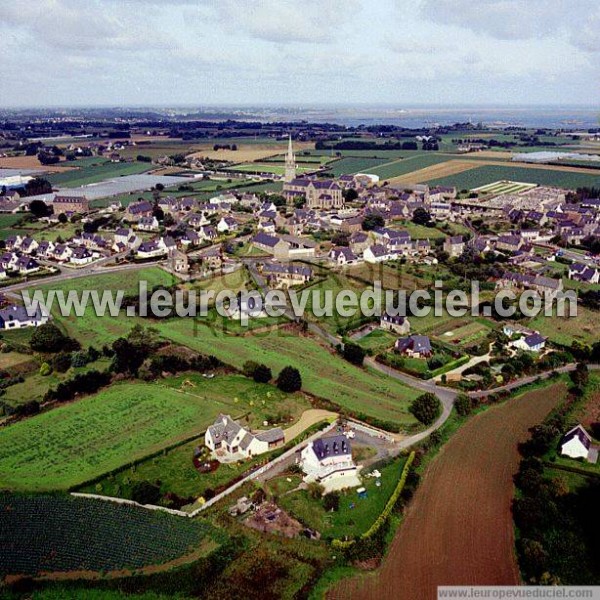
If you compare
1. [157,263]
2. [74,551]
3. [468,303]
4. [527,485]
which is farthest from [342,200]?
[74,551]

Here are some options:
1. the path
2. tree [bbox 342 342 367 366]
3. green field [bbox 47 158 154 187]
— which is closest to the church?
green field [bbox 47 158 154 187]

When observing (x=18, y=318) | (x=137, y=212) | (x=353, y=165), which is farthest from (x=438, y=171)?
(x=18, y=318)

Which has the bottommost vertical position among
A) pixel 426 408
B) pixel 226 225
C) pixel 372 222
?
pixel 426 408

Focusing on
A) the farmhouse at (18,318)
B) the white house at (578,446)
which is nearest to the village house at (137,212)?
the farmhouse at (18,318)

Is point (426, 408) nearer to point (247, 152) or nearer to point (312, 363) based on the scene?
point (312, 363)

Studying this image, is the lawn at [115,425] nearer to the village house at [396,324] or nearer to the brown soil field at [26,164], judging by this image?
the village house at [396,324]

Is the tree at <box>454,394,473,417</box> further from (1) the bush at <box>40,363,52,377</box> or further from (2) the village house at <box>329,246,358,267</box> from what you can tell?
(2) the village house at <box>329,246,358,267</box>
